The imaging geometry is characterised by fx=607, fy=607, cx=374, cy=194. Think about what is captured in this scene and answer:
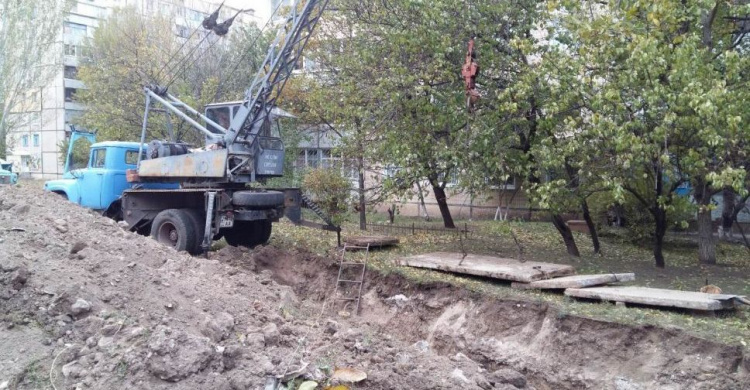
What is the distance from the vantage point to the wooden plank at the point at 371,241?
12336 mm

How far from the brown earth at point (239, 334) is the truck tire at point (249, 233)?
11.1ft

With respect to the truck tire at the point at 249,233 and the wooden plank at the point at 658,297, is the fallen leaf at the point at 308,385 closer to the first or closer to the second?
Result: the wooden plank at the point at 658,297

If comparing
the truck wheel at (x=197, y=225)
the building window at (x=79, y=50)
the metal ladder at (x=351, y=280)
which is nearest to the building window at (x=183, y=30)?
the building window at (x=79, y=50)

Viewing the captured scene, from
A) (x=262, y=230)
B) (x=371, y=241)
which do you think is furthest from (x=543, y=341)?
(x=262, y=230)

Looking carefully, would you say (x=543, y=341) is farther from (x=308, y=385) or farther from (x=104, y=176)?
(x=104, y=176)

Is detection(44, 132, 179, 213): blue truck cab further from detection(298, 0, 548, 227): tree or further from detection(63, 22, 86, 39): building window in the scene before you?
detection(63, 22, 86, 39): building window

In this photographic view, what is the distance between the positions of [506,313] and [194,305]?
4.33 metres

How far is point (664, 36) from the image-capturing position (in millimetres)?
8898

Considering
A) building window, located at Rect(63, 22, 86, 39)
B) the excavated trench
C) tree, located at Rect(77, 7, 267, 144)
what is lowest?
the excavated trench

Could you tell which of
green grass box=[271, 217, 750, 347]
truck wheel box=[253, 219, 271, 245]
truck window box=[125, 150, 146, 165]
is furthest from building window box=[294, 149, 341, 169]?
truck window box=[125, 150, 146, 165]

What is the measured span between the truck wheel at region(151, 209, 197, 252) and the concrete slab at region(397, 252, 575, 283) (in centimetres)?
404

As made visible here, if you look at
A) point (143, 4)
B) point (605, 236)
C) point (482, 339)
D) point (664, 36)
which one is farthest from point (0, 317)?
point (143, 4)

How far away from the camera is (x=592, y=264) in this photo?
36.9 feet

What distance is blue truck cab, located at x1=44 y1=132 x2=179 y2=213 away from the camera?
518 inches
